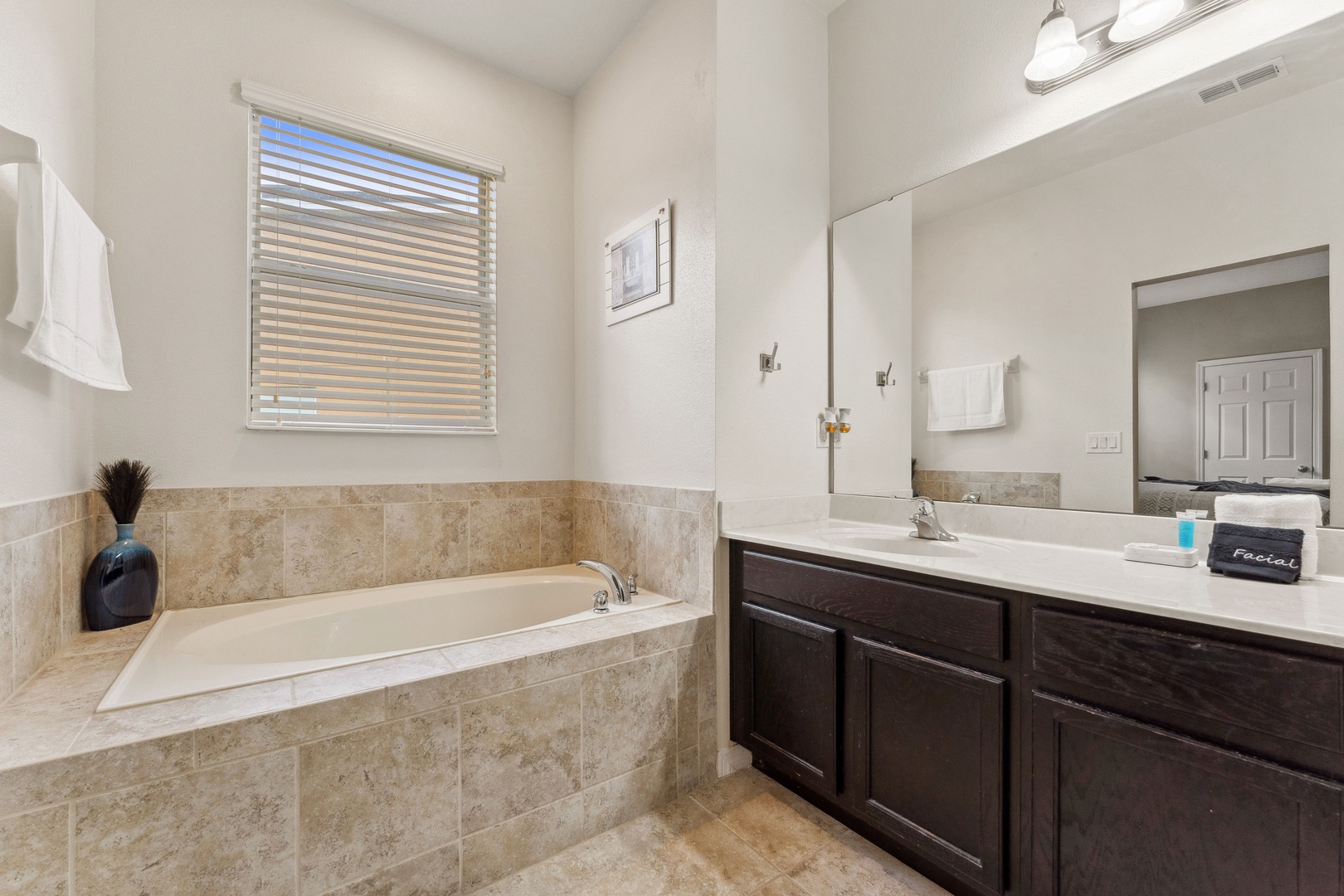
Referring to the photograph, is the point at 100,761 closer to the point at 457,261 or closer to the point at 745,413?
the point at 745,413

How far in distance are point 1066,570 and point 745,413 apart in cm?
105

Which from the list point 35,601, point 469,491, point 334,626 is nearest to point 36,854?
point 35,601

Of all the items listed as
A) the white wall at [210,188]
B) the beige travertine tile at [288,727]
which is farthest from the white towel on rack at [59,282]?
the beige travertine tile at [288,727]

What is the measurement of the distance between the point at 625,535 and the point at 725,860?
1.18m

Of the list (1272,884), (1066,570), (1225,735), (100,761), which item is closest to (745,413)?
(1066,570)

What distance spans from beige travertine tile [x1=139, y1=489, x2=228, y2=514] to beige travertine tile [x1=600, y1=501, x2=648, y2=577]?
1.40m

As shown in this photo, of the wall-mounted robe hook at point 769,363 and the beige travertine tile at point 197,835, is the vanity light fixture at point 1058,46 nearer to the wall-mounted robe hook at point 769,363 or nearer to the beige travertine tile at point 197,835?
the wall-mounted robe hook at point 769,363

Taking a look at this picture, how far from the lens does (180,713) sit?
1.21 meters

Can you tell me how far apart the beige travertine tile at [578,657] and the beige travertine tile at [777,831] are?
0.60 metres

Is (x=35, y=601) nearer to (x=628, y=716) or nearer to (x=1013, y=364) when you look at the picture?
(x=628, y=716)

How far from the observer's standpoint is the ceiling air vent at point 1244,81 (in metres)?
1.31

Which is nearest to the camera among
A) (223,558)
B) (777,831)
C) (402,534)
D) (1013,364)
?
(777,831)

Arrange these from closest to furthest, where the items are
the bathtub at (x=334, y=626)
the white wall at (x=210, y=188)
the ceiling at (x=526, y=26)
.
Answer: the bathtub at (x=334, y=626) → the white wall at (x=210, y=188) → the ceiling at (x=526, y=26)

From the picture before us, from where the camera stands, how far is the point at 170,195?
196cm
